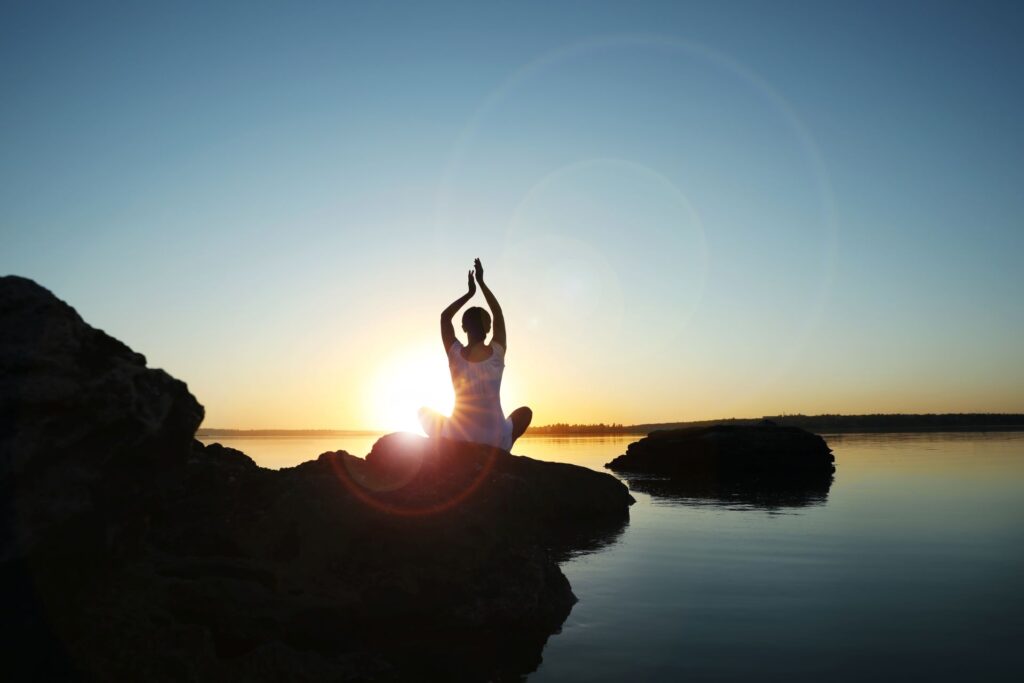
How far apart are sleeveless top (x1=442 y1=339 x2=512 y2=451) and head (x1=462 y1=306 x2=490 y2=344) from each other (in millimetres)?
237

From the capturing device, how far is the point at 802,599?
21.2ft

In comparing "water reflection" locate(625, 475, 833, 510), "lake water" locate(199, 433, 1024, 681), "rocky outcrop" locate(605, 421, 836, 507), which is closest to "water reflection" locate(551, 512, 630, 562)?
"lake water" locate(199, 433, 1024, 681)

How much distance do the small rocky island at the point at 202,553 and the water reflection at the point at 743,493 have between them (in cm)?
1009

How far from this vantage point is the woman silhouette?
9.92 meters

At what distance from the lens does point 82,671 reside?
12.9ft

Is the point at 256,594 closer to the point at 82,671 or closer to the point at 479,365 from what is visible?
the point at 82,671

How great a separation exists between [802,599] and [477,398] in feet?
16.7

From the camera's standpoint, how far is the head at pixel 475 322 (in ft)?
33.4

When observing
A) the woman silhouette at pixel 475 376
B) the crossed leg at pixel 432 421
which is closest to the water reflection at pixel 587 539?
the woman silhouette at pixel 475 376

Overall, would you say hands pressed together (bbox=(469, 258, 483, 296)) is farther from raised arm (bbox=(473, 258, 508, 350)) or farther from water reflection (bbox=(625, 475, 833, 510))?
water reflection (bbox=(625, 475, 833, 510))

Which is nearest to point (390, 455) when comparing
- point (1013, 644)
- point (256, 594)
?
point (256, 594)

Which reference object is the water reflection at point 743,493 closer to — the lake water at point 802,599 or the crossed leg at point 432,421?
the lake water at point 802,599

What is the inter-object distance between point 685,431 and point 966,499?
1673cm

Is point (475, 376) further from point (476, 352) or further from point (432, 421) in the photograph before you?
point (432, 421)
